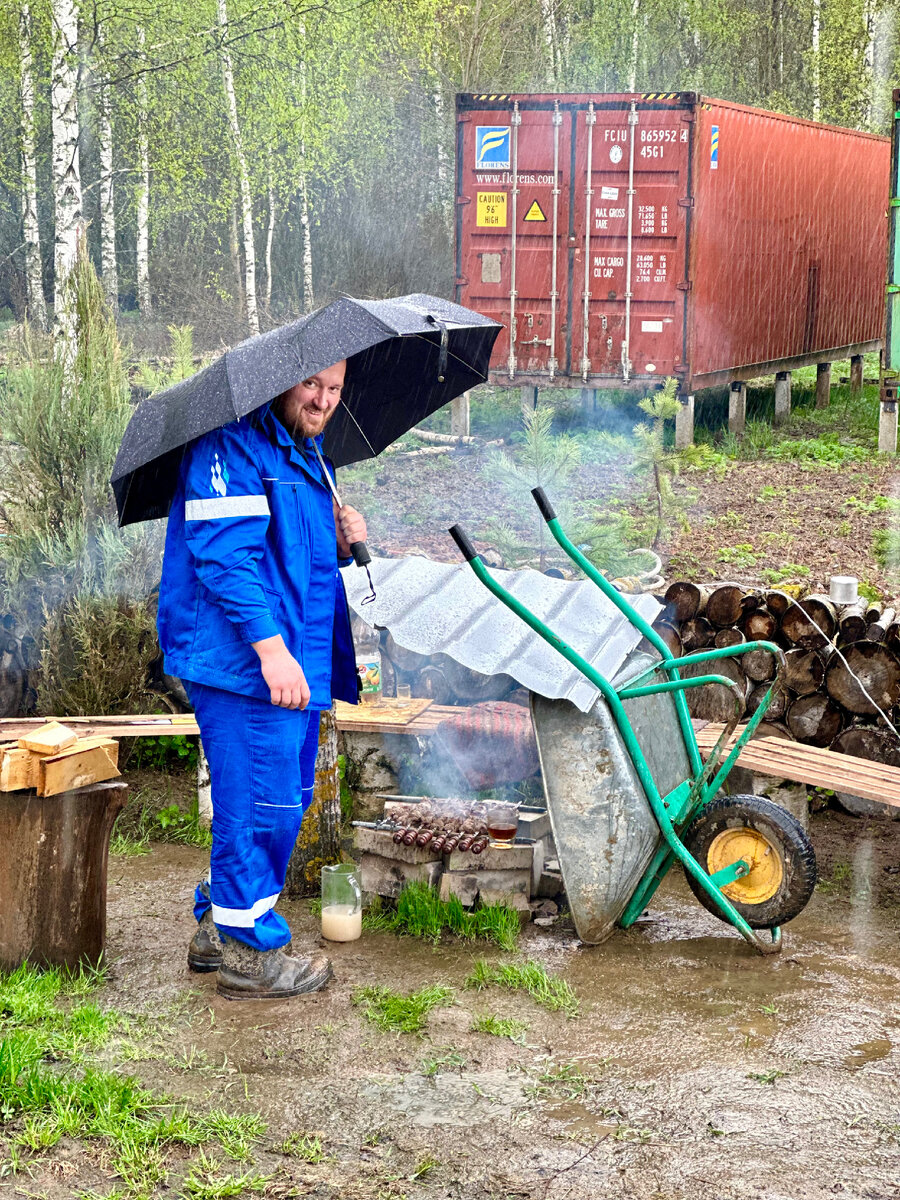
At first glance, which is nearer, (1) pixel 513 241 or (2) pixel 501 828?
(2) pixel 501 828

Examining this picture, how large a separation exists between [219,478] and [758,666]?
364cm

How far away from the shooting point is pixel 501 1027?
12.8 feet

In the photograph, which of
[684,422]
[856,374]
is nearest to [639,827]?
[684,422]

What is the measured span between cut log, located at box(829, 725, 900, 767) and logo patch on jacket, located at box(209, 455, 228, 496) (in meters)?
3.81

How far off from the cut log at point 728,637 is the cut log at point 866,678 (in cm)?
51

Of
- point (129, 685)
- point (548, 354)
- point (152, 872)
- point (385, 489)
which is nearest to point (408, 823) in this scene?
point (152, 872)

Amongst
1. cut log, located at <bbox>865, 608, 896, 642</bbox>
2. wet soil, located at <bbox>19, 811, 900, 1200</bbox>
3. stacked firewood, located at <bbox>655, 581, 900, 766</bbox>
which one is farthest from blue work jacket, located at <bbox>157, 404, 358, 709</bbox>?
cut log, located at <bbox>865, 608, 896, 642</bbox>

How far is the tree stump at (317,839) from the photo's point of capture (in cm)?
509

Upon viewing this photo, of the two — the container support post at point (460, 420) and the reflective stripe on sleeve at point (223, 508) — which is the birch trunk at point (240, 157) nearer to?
the container support post at point (460, 420)

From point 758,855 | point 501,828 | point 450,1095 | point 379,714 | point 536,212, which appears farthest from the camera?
point 536,212

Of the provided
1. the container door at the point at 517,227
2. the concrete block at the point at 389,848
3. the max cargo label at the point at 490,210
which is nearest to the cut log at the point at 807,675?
the concrete block at the point at 389,848

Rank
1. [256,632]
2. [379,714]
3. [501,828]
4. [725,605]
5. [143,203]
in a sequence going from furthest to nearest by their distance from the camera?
1. [143,203]
2. [725,605]
3. [379,714]
4. [501,828]
5. [256,632]

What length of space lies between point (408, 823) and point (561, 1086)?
1568mm

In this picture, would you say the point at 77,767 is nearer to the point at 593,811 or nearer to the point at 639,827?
the point at 593,811
